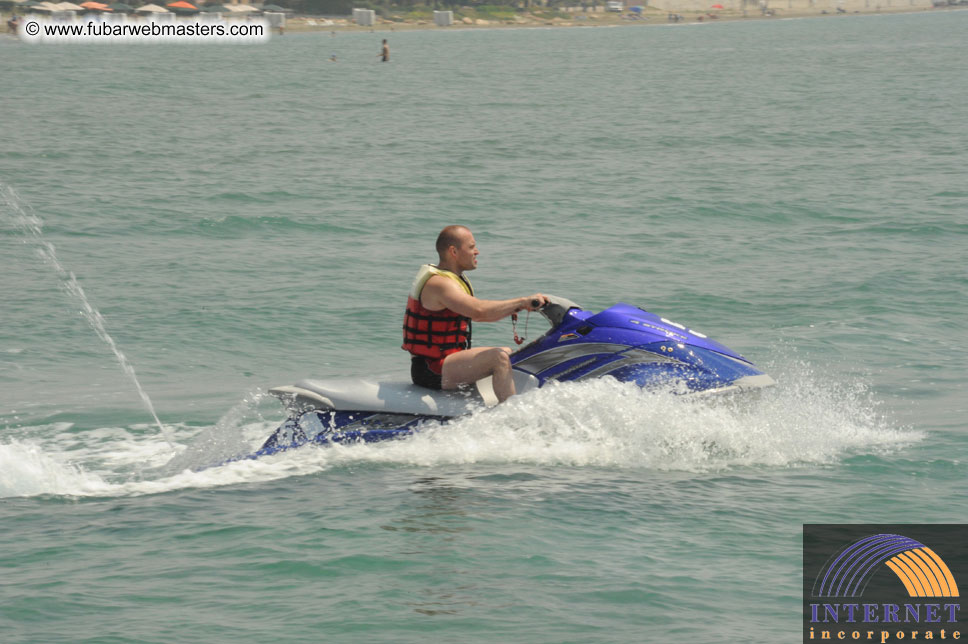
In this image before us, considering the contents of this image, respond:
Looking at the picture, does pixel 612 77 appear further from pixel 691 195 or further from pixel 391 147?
pixel 691 195

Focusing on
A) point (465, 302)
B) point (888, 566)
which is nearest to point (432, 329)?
point (465, 302)

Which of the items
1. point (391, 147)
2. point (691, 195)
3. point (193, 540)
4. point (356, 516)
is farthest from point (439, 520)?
point (391, 147)

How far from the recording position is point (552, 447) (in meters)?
7.80

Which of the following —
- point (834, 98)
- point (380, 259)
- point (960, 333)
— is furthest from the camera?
point (834, 98)

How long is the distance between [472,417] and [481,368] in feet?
1.05

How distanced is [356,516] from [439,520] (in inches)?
19.2

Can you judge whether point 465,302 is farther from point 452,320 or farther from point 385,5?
point 385,5

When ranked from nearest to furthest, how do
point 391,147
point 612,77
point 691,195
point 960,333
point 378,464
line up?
point 378,464 < point 960,333 < point 691,195 < point 391,147 < point 612,77

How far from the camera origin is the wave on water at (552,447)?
24.8 feet

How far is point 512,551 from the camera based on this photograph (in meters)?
6.48

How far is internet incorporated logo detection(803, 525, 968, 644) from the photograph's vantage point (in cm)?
570

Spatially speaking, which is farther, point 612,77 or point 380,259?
point 612,77

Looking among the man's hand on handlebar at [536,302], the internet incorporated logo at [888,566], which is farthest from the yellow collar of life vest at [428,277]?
the internet incorporated logo at [888,566]

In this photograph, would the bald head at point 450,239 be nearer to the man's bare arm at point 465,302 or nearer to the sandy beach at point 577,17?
the man's bare arm at point 465,302
